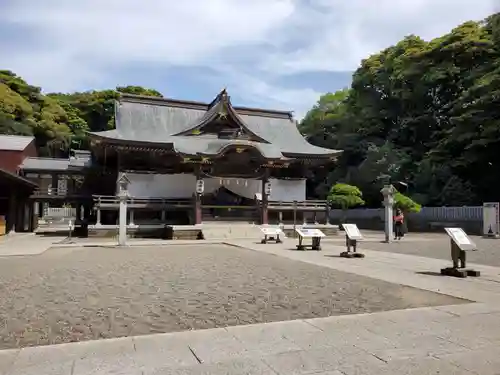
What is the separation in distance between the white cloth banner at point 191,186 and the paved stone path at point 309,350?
21638 millimetres

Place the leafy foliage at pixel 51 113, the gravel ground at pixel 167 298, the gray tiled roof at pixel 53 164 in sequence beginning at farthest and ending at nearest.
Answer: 1. the leafy foliage at pixel 51 113
2. the gray tiled roof at pixel 53 164
3. the gravel ground at pixel 167 298

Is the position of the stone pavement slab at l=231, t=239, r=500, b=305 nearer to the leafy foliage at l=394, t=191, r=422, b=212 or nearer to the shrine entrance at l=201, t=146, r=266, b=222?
the leafy foliage at l=394, t=191, r=422, b=212

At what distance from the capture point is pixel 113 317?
17.7ft

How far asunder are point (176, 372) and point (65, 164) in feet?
94.5

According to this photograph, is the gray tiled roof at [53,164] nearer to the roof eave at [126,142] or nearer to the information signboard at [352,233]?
the roof eave at [126,142]

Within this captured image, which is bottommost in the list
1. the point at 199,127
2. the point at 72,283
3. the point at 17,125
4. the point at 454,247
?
the point at 72,283

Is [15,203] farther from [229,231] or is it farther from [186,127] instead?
[229,231]

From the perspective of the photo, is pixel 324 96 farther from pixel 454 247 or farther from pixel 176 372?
pixel 176 372

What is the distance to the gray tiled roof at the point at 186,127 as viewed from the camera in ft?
85.8

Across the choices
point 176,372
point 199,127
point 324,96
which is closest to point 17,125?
point 199,127

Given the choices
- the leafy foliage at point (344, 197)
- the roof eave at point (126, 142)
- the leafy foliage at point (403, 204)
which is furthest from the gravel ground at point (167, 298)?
the leafy foliage at point (344, 197)

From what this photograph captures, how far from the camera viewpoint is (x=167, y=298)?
6.56 m

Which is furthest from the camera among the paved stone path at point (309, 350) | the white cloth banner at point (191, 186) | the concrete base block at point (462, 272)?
the white cloth banner at point (191, 186)

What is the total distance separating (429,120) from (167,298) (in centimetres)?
3255
